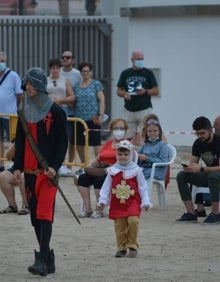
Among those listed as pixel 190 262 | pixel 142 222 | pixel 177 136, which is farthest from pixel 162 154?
pixel 177 136

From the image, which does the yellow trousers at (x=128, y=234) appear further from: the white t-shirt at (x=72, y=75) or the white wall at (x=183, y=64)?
the white wall at (x=183, y=64)

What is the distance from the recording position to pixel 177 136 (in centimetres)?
2122

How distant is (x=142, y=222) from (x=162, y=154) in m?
1.38

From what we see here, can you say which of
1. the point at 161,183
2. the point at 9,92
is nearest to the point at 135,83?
the point at 9,92

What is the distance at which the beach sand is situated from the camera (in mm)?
10219

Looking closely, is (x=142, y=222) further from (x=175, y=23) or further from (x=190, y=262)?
(x=175, y=23)

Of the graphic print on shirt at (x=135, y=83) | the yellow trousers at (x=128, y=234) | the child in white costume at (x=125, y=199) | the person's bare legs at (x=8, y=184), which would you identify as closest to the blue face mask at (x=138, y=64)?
the graphic print on shirt at (x=135, y=83)

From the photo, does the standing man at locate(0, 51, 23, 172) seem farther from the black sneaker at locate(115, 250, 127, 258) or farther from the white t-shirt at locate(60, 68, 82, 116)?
the black sneaker at locate(115, 250, 127, 258)

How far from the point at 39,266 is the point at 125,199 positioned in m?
1.45

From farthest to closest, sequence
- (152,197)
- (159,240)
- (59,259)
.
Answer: (152,197)
(159,240)
(59,259)

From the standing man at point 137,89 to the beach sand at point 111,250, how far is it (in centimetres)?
322

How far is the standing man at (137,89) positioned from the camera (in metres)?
17.3

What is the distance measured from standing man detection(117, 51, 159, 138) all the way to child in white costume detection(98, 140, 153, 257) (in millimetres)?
5947

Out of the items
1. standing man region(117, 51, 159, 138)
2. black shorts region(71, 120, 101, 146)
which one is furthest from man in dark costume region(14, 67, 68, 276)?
standing man region(117, 51, 159, 138)
